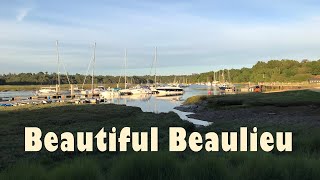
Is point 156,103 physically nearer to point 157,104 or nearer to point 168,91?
point 157,104

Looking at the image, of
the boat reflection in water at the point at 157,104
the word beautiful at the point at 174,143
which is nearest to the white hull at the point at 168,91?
the boat reflection in water at the point at 157,104

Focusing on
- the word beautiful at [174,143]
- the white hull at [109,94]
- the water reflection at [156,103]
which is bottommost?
the water reflection at [156,103]

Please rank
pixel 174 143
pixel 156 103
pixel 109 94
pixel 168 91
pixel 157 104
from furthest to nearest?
pixel 168 91 → pixel 109 94 → pixel 156 103 → pixel 157 104 → pixel 174 143

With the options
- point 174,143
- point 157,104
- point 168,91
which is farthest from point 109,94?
point 174,143

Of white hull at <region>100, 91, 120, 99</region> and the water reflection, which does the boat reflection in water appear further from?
white hull at <region>100, 91, 120, 99</region>

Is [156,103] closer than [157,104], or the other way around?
[157,104]

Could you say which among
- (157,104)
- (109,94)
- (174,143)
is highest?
(174,143)

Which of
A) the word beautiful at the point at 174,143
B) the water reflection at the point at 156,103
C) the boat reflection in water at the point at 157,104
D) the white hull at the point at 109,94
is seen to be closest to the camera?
the word beautiful at the point at 174,143

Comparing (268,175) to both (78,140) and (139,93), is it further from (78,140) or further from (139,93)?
(139,93)

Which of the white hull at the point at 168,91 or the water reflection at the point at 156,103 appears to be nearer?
the water reflection at the point at 156,103

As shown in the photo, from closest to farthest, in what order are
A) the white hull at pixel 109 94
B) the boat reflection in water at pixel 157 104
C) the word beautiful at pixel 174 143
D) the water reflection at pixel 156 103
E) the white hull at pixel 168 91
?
the word beautiful at pixel 174 143 → the boat reflection in water at pixel 157 104 → the water reflection at pixel 156 103 → the white hull at pixel 109 94 → the white hull at pixel 168 91

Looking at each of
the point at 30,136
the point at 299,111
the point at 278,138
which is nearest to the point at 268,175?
the point at 278,138

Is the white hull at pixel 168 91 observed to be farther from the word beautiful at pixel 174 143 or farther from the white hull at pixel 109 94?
the word beautiful at pixel 174 143

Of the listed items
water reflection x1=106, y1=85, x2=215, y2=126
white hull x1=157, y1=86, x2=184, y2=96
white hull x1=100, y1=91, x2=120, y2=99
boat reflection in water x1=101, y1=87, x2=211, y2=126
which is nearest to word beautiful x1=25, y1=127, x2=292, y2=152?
boat reflection in water x1=101, y1=87, x2=211, y2=126
